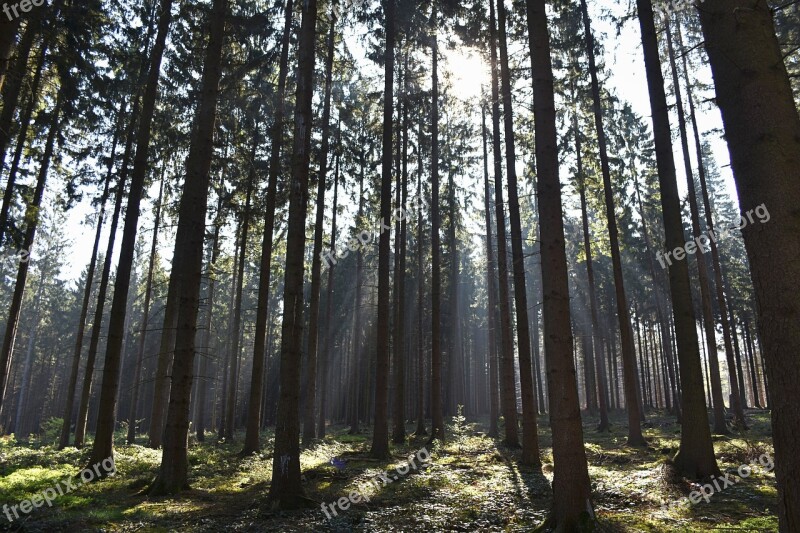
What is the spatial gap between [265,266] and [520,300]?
26.2 ft

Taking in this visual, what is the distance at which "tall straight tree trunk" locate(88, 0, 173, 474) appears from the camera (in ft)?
37.8

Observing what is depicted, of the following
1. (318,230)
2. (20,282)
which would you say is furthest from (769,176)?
(20,282)

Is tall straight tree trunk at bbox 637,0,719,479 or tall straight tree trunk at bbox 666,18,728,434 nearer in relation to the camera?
tall straight tree trunk at bbox 637,0,719,479

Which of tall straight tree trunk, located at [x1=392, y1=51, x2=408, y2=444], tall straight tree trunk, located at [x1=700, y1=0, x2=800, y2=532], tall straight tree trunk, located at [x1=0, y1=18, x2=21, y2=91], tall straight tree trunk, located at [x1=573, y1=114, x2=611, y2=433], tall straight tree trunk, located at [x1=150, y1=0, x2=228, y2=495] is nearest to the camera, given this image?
tall straight tree trunk, located at [x1=700, y1=0, x2=800, y2=532]

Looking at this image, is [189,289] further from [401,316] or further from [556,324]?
[401,316]

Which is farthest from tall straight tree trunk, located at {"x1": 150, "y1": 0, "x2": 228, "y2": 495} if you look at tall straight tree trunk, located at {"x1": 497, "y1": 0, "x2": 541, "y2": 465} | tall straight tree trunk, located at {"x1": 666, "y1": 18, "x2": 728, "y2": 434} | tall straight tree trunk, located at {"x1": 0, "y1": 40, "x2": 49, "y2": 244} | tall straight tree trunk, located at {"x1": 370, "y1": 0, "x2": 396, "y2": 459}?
tall straight tree trunk, located at {"x1": 666, "y1": 18, "x2": 728, "y2": 434}

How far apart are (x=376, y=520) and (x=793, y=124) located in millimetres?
7292

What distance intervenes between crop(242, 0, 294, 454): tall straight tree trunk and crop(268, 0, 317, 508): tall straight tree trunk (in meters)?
5.58

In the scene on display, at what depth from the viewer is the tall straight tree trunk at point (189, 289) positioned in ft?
31.9

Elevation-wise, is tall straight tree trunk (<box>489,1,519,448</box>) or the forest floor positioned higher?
tall straight tree trunk (<box>489,1,519,448</box>)

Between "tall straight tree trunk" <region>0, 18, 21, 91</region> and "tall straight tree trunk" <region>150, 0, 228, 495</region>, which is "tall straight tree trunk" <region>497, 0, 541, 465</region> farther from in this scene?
"tall straight tree trunk" <region>0, 18, 21, 91</region>

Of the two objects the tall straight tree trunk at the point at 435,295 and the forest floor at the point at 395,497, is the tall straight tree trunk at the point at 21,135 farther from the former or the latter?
the tall straight tree trunk at the point at 435,295

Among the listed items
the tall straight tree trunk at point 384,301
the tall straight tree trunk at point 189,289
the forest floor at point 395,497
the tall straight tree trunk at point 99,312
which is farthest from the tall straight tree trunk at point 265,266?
the tall straight tree trunk at point 99,312

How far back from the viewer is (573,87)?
16.9 m
